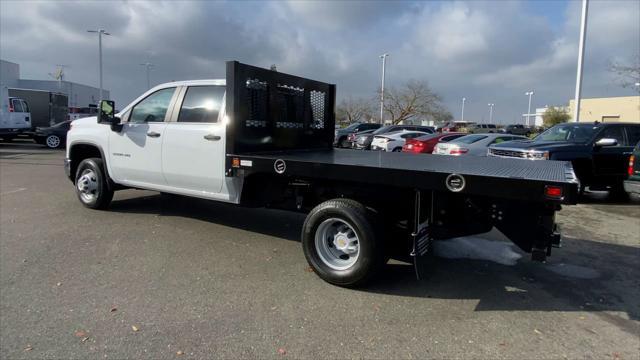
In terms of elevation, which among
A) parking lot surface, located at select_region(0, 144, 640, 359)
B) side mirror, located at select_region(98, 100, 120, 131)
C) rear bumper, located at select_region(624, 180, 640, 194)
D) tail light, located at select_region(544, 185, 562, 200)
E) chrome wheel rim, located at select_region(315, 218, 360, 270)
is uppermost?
side mirror, located at select_region(98, 100, 120, 131)

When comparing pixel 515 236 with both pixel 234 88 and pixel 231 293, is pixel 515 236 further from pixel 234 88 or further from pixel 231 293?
pixel 234 88

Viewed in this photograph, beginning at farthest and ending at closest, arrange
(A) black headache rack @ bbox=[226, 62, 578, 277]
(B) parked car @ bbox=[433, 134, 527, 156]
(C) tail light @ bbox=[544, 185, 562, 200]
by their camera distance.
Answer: (B) parked car @ bbox=[433, 134, 527, 156], (A) black headache rack @ bbox=[226, 62, 578, 277], (C) tail light @ bbox=[544, 185, 562, 200]

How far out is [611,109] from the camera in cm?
6181

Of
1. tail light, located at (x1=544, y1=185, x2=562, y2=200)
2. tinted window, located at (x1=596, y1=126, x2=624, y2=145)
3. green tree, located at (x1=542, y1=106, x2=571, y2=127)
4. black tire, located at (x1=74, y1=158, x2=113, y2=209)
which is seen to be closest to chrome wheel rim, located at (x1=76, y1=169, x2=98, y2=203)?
black tire, located at (x1=74, y1=158, x2=113, y2=209)

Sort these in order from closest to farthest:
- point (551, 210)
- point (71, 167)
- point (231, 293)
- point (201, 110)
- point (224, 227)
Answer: point (551, 210), point (231, 293), point (201, 110), point (224, 227), point (71, 167)

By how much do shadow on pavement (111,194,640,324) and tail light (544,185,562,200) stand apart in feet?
A: 4.10

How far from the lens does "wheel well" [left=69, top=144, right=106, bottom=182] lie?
291 inches

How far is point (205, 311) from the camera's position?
373 cm

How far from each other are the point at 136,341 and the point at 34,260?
2.51 meters

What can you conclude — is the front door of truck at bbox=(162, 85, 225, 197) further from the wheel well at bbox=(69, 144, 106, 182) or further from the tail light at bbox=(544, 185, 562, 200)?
the tail light at bbox=(544, 185, 562, 200)

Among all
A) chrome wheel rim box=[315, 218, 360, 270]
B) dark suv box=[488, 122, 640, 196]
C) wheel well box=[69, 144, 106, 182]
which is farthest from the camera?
dark suv box=[488, 122, 640, 196]

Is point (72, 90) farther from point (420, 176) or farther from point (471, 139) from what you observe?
point (420, 176)

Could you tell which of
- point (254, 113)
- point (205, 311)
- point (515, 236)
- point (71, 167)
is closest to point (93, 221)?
point (71, 167)

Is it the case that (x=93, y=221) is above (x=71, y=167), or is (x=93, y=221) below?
below
